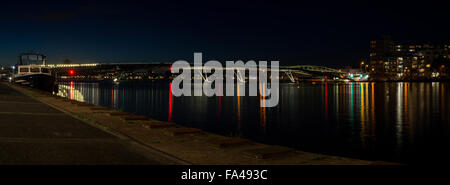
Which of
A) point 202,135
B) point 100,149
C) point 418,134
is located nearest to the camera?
point 100,149

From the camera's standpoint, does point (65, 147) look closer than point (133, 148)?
Yes

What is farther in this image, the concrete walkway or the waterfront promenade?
the waterfront promenade

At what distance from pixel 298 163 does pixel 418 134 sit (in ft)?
58.7

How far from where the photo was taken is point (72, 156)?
9.42 m

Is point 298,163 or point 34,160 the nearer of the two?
point 34,160

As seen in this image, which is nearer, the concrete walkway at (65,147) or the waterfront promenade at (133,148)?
the concrete walkway at (65,147)
